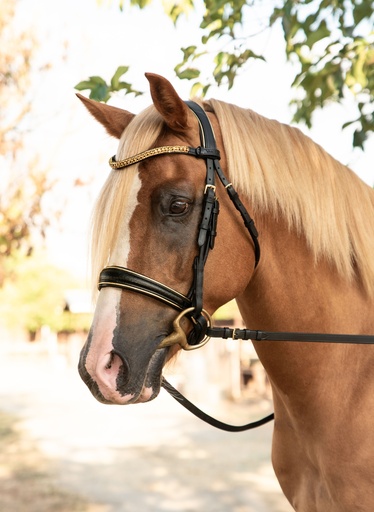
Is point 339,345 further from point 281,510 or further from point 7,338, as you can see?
point 7,338

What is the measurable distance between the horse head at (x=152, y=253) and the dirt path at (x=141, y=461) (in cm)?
528

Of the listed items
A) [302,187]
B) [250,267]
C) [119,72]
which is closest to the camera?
[250,267]

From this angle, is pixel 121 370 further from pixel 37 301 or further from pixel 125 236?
pixel 37 301

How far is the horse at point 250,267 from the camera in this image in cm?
193

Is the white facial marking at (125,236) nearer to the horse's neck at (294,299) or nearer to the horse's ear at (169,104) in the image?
the horse's ear at (169,104)

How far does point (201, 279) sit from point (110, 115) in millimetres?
753

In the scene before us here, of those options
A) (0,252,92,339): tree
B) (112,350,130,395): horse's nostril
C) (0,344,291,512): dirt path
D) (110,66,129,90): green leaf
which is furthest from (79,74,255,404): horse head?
(0,252,92,339): tree

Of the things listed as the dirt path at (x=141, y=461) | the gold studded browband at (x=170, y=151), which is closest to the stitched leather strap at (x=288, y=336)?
the gold studded browband at (x=170, y=151)

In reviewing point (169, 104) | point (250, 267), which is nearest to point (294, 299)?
point (250, 267)

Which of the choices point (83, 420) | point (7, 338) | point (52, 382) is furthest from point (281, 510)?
point (7, 338)

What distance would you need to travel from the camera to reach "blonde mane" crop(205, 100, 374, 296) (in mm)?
2135

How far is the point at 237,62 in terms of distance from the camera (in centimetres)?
409

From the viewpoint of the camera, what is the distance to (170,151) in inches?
79.7

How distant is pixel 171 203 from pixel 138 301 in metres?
0.34
